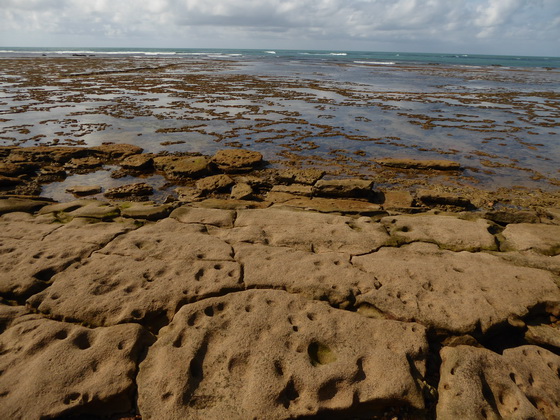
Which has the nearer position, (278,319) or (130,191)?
(278,319)

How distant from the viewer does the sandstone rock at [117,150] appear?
33.8 ft

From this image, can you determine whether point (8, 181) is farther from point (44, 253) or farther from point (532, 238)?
point (532, 238)

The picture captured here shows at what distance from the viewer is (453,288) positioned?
3.97 metres

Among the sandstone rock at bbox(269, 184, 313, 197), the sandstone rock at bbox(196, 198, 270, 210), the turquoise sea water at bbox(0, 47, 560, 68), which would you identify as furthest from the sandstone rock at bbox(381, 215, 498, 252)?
the turquoise sea water at bbox(0, 47, 560, 68)

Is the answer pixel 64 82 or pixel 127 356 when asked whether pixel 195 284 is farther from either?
pixel 64 82

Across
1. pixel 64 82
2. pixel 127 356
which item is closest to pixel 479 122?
pixel 127 356

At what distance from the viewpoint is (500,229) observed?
566cm

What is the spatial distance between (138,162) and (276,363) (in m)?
8.06

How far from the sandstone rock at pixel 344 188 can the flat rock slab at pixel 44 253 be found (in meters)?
4.19

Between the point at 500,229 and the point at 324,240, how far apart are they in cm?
309

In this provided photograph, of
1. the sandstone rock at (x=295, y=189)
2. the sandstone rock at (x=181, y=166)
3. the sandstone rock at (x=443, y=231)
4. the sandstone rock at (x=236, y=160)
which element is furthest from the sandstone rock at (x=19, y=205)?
the sandstone rock at (x=443, y=231)

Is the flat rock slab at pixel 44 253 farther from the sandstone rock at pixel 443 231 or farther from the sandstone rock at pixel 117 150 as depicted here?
the sandstone rock at pixel 117 150

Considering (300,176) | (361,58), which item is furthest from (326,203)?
(361,58)

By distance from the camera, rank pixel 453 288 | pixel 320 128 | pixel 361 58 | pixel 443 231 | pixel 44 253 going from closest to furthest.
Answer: pixel 453 288 → pixel 44 253 → pixel 443 231 → pixel 320 128 → pixel 361 58
